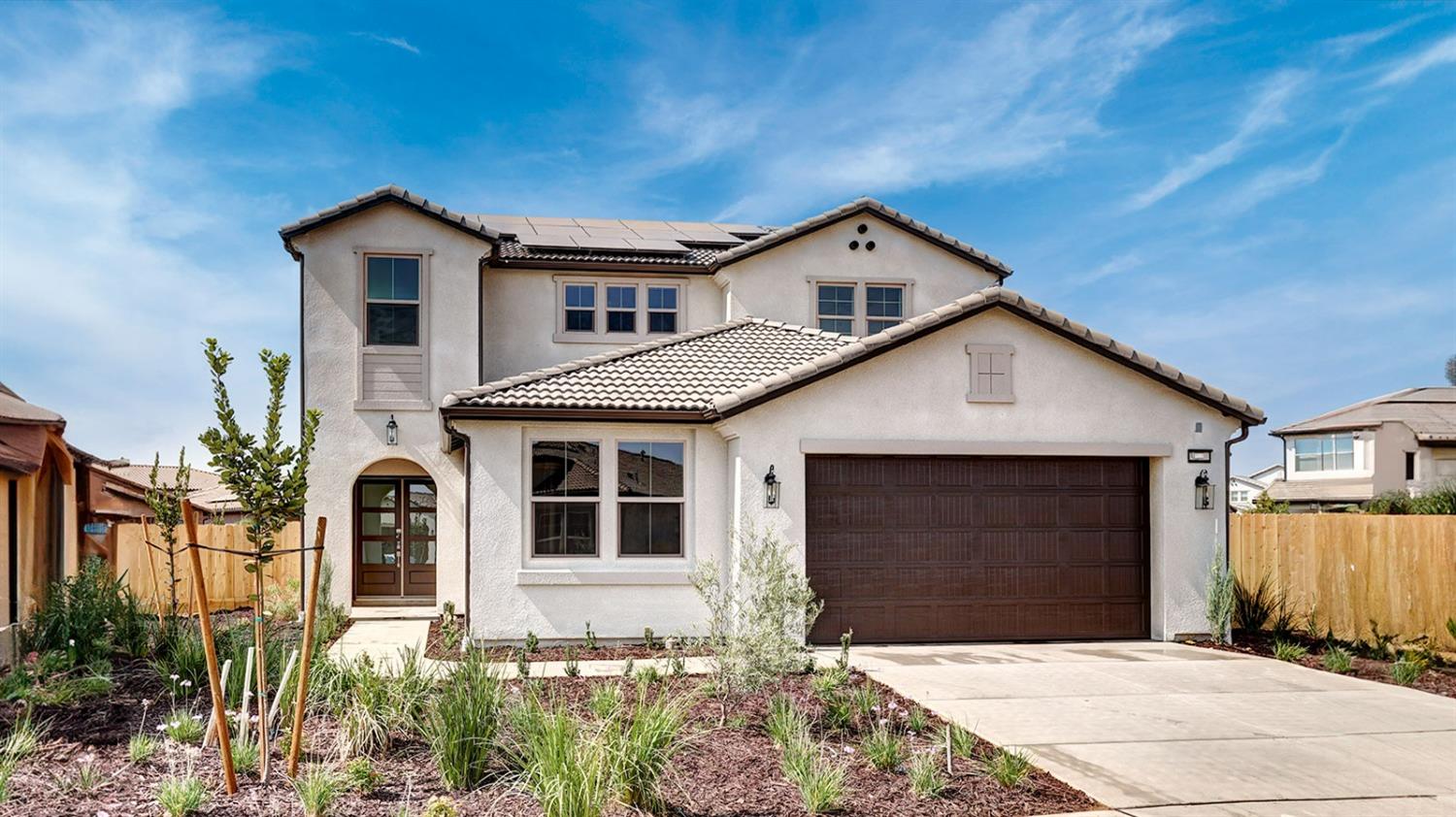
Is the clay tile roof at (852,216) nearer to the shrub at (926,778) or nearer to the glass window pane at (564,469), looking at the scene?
the glass window pane at (564,469)

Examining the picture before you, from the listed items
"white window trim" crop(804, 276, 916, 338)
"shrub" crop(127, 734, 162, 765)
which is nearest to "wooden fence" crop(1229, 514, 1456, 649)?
"white window trim" crop(804, 276, 916, 338)

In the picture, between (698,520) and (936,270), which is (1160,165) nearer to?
(936,270)

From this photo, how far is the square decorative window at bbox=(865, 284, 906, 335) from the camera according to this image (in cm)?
1978

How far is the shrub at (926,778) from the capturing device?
6941mm

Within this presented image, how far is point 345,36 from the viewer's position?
41.9ft

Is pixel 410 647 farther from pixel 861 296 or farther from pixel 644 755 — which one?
pixel 861 296

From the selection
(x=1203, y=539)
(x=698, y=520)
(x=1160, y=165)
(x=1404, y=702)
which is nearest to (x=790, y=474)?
(x=698, y=520)

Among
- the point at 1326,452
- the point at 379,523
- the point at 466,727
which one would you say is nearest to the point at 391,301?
the point at 379,523

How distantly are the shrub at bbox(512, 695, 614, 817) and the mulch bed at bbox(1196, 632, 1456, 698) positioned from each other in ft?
32.9

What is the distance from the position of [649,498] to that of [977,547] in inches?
177

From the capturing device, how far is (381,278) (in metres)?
17.4

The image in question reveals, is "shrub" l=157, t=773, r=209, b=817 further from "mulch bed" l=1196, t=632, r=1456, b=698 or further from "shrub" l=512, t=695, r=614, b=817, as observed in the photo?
"mulch bed" l=1196, t=632, r=1456, b=698

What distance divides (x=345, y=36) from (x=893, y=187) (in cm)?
1118

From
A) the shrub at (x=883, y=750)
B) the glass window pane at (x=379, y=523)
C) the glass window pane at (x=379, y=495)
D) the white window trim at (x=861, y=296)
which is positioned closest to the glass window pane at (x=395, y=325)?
the glass window pane at (x=379, y=495)
